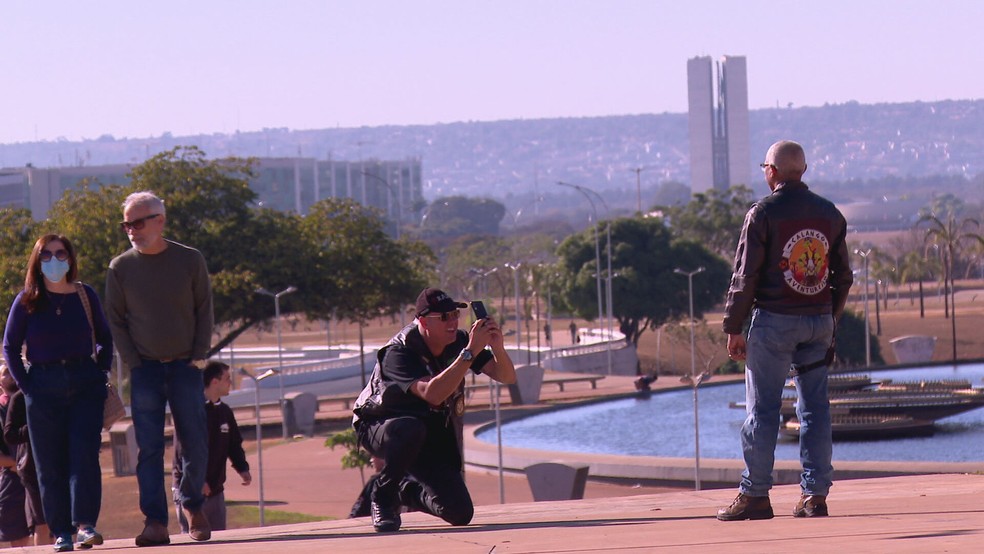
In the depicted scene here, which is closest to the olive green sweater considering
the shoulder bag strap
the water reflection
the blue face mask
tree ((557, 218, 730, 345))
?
the shoulder bag strap

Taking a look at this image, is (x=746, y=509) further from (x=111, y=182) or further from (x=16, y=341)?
(x=111, y=182)

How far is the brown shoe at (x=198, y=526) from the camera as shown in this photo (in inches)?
313

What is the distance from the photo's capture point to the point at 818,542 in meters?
6.34

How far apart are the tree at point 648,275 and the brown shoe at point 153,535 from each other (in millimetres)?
65496

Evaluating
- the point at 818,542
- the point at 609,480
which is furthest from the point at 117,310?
the point at 609,480

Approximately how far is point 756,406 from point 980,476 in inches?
133

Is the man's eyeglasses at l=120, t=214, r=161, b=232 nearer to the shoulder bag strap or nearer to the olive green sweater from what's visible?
the olive green sweater

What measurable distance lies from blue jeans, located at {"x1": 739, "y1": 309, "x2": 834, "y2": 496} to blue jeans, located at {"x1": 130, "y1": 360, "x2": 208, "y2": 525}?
2983mm

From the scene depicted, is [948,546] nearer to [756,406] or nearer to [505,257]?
[756,406]

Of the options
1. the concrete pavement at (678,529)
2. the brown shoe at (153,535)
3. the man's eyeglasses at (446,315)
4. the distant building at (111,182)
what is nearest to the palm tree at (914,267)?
the distant building at (111,182)

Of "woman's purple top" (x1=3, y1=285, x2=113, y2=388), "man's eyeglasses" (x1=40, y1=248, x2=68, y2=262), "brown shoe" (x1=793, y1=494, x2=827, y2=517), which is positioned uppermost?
"man's eyeglasses" (x1=40, y1=248, x2=68, y2=262)

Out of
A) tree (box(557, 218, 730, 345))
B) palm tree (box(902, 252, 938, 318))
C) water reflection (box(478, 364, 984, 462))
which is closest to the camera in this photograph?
water reflection (box(478, 364, 984, 462))

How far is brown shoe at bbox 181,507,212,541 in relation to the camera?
313 inches

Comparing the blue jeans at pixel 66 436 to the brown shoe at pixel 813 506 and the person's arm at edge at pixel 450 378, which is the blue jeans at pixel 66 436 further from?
the brown shoe at pixel 813 506
